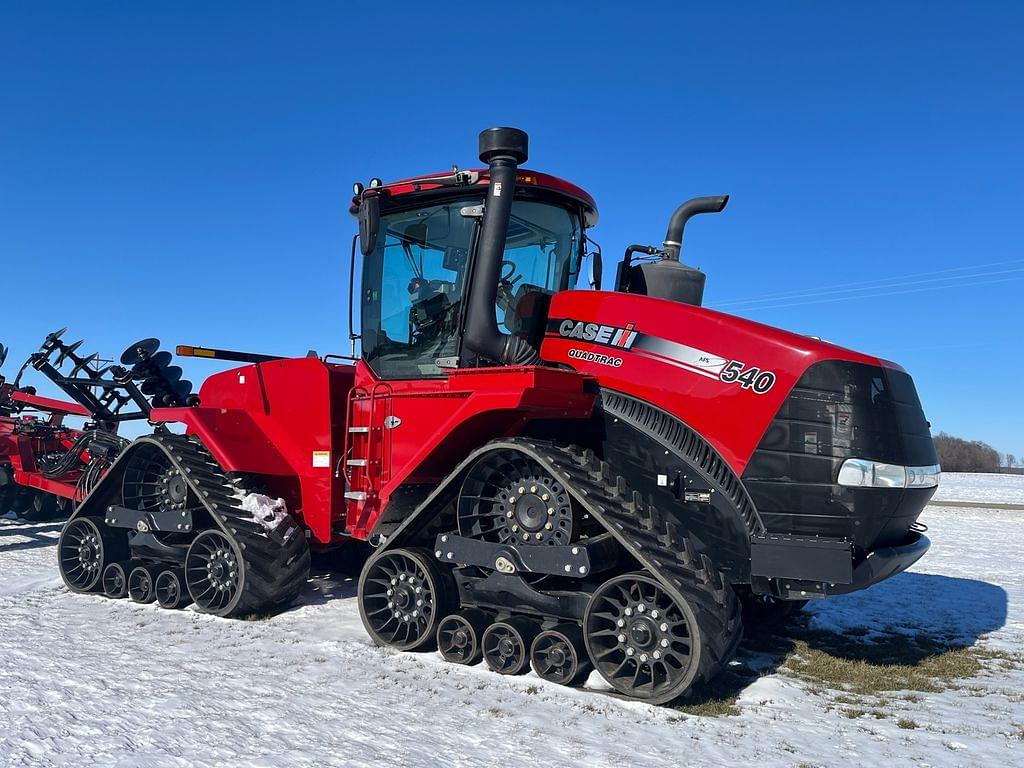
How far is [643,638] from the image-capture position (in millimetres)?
→ 4672

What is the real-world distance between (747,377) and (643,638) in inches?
63.9

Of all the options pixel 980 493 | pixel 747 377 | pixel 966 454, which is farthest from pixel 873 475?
pixel 966 454

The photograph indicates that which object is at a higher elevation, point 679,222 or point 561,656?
point 679,222

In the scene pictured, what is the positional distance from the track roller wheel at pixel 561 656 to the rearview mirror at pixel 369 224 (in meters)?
3.02

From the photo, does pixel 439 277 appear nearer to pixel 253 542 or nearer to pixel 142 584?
pixel 253 542

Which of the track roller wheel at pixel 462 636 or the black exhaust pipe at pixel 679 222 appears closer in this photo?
the track roller wheel at pixel 462 636

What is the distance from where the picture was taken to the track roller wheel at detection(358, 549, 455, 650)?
562 centimetres

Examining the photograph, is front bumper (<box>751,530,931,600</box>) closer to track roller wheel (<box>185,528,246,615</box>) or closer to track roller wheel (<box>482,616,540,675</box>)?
track roller wheel (<box>482,616,540,675</box>)

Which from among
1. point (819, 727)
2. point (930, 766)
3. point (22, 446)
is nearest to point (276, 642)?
point (819, 727)

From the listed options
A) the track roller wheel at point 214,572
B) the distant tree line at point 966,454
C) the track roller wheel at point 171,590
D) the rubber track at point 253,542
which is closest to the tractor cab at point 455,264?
the rubber track at point 253,542

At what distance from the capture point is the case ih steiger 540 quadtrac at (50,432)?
11.1m

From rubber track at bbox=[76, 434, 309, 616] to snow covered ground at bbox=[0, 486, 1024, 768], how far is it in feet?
0.75

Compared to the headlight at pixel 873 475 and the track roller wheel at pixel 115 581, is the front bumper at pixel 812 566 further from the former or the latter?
the track roller wheel at pixel 115 581

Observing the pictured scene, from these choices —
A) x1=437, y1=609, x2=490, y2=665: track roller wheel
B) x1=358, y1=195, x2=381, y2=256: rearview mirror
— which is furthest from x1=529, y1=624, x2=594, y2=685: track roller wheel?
x1=358, y1=195, x2=381, y2=256: rearview mirror
